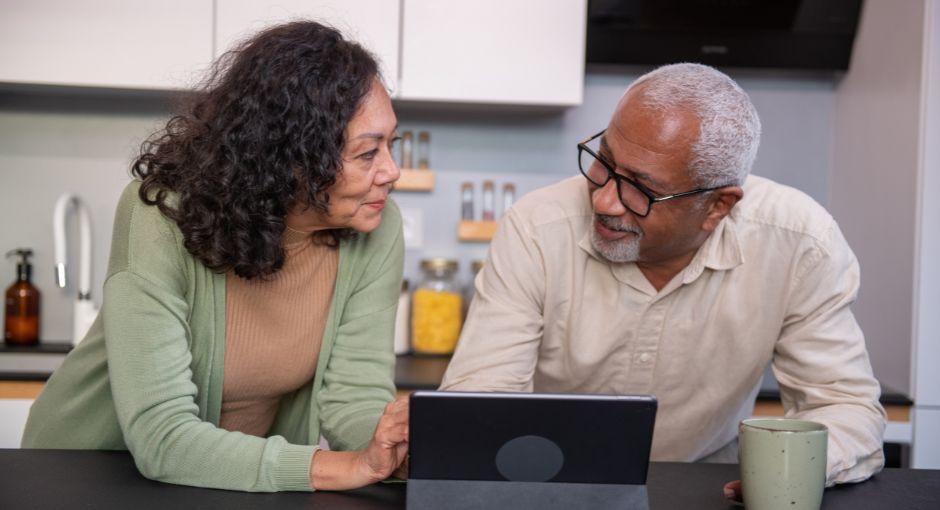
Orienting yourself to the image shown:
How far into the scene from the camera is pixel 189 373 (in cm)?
124

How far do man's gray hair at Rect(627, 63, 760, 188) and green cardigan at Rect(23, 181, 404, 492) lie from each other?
445mm

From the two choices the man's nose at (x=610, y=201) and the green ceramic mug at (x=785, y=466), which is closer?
the green ceramic mug at (x=785, y=466)

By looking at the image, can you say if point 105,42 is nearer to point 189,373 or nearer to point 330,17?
point 330,17

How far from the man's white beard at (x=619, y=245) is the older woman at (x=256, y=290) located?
0.31 m

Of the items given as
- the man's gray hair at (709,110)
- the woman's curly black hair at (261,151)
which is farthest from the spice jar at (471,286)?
the woman's curly black hair at (261,151)

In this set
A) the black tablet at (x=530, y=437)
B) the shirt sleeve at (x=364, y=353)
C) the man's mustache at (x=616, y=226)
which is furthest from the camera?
the man's mustache at (x=616, y=226)

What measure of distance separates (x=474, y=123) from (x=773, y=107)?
87cm

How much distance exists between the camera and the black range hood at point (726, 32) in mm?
2652

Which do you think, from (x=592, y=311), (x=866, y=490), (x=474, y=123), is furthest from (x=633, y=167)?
(x=474, y=123)

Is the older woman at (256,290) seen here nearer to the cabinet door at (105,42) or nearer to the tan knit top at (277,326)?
the tan knit top at (277,326)

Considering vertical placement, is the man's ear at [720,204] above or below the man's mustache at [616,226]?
above

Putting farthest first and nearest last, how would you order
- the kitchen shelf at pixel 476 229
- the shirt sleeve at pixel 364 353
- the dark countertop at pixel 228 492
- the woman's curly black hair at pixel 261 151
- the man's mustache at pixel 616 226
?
1. the kitchen shelf at pixel 476 229
2. the man's mustache at pixel 616 226
3. the shirt sleeve at pixel 364 353
4. the woman's curly black hair at pixel 261 151
5. the dark countertop at pixel 228 492

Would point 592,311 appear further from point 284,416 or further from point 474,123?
point 474,123

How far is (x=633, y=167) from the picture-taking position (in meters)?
1.43
